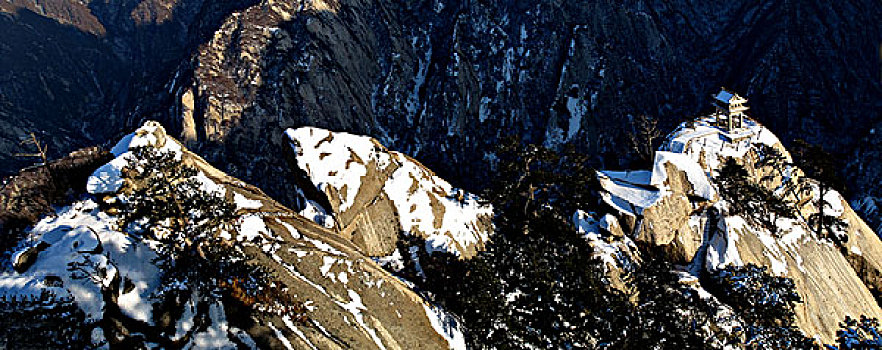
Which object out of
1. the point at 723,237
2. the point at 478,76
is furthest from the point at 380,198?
the point at 478,76

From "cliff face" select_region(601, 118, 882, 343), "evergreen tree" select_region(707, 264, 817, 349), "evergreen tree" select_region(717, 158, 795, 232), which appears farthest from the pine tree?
"evergreen tree" select_region(717, 158, 795, 232)

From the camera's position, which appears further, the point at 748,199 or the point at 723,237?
the point at 748,199

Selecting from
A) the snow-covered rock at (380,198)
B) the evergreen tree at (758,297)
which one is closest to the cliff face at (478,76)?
the snow-covered rock at (380,198)

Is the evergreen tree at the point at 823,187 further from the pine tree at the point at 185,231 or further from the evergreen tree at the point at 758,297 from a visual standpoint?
the pine tree at the point at 185,231

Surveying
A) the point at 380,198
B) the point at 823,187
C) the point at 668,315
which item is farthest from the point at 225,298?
the point at 823,187

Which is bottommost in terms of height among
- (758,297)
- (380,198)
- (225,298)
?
(225,298)

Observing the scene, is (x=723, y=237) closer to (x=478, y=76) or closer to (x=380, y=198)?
(x=380, y=198)

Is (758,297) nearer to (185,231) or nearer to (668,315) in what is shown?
(668,315)

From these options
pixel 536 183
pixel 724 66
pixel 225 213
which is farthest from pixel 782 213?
pixel 724 66

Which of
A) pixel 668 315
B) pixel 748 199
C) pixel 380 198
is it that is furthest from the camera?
pixel 748 199

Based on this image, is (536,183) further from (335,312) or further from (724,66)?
(724,66)

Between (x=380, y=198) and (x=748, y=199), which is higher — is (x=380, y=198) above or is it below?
below

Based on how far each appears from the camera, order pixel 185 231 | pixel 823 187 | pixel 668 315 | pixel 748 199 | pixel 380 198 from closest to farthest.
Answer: pixel 185 231, pixel 668 315, pixel 380 198, pixel 748 199, pixel 823 187
